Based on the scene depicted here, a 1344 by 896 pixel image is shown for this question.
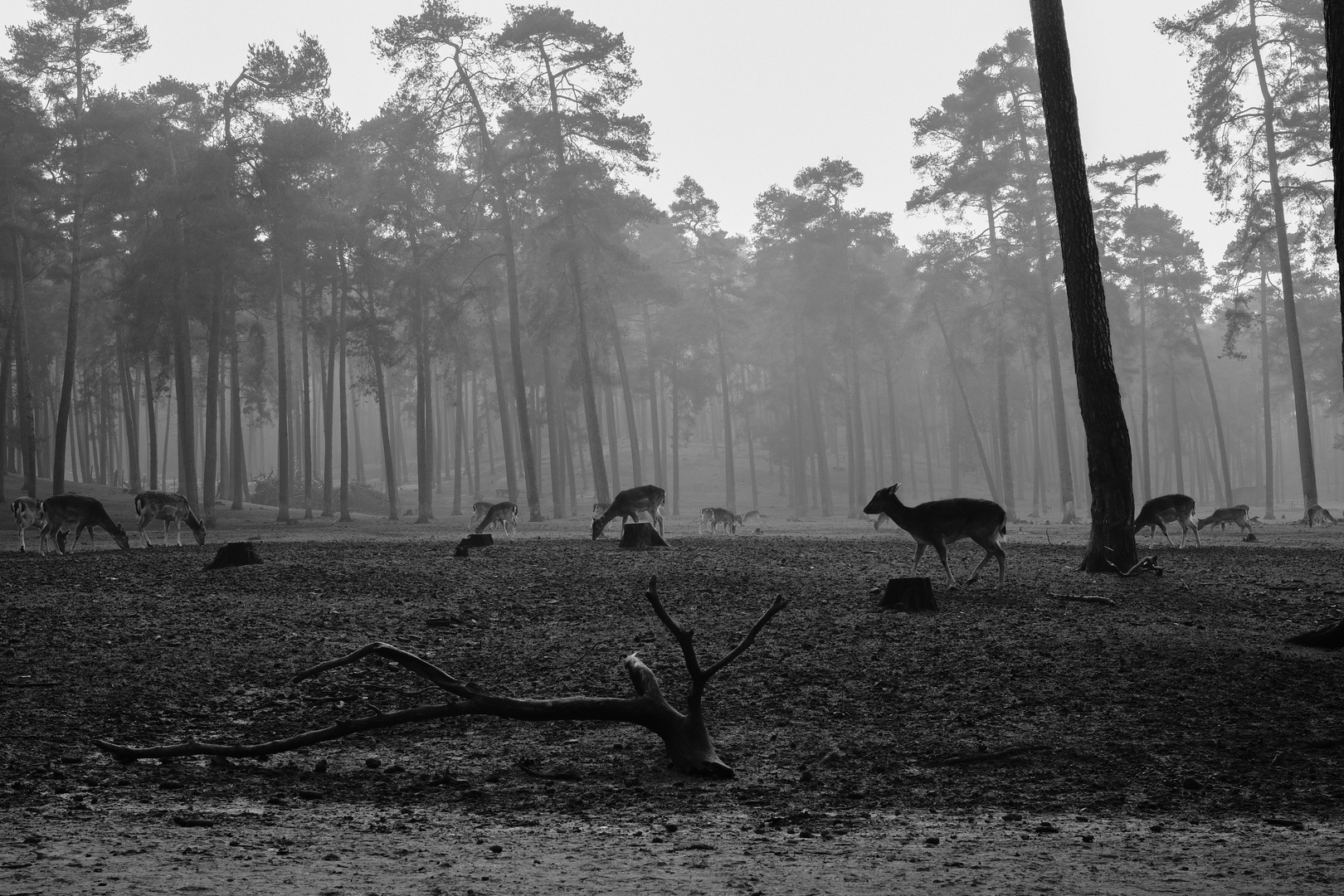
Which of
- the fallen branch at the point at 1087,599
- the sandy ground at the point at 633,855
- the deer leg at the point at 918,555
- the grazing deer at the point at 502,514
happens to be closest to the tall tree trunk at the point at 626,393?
the grazing deer at the point at 502,514

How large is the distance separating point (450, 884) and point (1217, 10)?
35.0m

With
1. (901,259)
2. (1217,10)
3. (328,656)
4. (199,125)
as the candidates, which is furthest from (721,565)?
(901,259)

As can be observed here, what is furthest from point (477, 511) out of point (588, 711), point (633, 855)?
point (633, 855)

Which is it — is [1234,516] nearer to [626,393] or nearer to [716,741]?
[716,741]

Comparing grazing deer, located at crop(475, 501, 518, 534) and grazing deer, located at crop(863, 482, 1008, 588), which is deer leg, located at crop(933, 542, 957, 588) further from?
grazing deer, located at crop(475, 501, 518, 534)

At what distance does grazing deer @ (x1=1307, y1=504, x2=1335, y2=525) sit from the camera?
30.7 meters

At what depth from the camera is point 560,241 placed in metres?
37.2

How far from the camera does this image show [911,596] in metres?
11.3

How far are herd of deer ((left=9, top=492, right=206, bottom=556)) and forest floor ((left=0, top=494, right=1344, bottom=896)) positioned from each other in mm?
8513

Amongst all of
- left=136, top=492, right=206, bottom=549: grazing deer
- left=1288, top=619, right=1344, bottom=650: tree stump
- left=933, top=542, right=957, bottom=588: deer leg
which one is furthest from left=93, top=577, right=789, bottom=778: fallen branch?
left=136, top=492, right=206, bottom=549: grazing deer

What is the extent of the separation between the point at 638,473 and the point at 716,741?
4399 centimetres

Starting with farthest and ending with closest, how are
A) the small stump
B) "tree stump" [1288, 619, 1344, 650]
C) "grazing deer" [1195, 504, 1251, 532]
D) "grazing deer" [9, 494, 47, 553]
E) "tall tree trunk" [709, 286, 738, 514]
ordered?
1. "tall tree trunk" [709, 286, 738, 514]
2. "grazing deer" [1195, 504, 1251, 532]
3. "grazing deer" [9, 494, 47, 553]
4. the small stump
5. "tree stump" [1288, 619, 1344, 650]

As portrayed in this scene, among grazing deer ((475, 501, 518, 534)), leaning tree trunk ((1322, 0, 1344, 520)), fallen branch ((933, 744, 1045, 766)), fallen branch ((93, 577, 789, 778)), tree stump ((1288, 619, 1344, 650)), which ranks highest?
leaning tree trunk ((1322, 0, 1344, 520))

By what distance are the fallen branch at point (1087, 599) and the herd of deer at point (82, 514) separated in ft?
56.5
